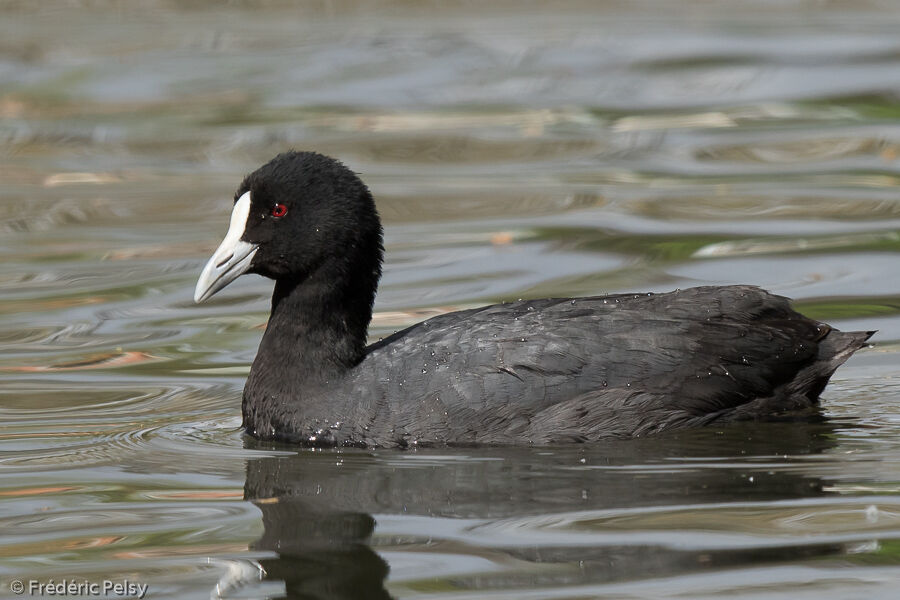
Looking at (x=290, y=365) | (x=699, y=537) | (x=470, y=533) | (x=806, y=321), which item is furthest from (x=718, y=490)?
(x=290, y=365)

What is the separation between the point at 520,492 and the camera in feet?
19.8

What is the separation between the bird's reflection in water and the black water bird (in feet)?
0.42

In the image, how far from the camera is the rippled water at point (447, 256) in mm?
5426

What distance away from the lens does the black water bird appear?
6656mm

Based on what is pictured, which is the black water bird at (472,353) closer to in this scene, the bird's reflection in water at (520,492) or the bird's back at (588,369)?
the bird's back at (588,369)

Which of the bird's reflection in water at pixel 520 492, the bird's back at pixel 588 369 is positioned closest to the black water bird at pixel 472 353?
the bird's back at pixel 588 369

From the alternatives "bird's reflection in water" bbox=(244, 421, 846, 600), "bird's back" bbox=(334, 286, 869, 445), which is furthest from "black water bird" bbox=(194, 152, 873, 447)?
"bird's reflection in water" bbox=(244, 421, 846, 600)

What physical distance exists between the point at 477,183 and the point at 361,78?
391 centimetres

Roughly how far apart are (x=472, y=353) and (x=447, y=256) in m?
3.73

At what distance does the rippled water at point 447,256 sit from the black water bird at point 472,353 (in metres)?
0.16

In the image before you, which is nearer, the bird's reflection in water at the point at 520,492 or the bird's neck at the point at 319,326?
the bird's reflection in water at the point at 520,492

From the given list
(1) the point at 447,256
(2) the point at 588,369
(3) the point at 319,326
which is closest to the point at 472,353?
(2) the point at 588,369

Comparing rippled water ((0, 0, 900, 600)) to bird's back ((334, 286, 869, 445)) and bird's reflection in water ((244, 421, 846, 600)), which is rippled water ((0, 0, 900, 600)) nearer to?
bird's reflection in water ((244, 421, 846, 600))

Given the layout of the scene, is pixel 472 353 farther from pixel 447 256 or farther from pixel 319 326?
pixel 447 256
